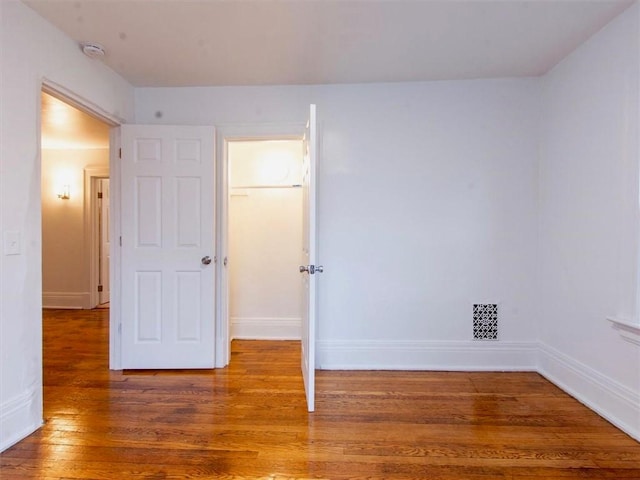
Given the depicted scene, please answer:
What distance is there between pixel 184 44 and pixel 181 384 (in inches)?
98.2

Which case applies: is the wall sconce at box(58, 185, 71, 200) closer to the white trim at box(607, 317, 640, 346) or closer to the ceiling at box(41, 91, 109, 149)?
the ceiling at box(41, 91, 109, 149)

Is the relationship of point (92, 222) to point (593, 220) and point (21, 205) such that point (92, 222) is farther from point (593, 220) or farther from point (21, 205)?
point (593, 220)

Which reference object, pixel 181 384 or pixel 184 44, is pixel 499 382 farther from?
pixel 184 44

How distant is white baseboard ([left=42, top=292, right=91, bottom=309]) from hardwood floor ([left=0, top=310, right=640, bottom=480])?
2.86m

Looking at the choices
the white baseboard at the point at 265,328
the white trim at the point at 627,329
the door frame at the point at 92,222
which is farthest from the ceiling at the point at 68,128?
the white trim at the point at 627,329

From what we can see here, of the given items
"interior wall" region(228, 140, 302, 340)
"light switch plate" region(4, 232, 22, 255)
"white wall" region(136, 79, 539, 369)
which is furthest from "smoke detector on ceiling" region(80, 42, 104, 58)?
"interior wall" region(228, 140, 302, 340)

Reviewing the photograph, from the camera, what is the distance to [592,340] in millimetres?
2463

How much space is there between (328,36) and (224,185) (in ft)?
4.91

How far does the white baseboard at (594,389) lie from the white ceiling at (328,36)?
2272 mm

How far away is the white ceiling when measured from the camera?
2117 mm

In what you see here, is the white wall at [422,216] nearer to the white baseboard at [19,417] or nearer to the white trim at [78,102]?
the white trim at [78,102]

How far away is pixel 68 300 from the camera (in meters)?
5.60

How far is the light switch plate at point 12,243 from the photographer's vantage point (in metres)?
1.97

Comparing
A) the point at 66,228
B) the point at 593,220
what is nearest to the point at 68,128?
the point at 66,228
